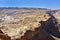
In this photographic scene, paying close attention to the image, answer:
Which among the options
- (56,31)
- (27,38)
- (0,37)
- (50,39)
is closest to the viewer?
(0,37)

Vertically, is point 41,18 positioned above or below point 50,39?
above

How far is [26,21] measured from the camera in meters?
38.0

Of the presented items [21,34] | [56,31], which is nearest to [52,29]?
[56,31]

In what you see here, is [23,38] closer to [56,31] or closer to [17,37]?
[17,37]

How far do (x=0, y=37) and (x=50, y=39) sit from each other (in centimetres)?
2347

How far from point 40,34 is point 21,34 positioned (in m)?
7.59

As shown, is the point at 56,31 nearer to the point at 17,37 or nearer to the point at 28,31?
the point at 28,31

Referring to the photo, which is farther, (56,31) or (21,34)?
(56,31)

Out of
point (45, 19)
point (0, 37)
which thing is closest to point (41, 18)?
point (45, 19)

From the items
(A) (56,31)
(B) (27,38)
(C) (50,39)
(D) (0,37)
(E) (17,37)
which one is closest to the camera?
(D) (0,37)

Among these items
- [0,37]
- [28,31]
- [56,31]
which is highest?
[0,37]

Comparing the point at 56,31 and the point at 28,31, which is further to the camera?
the point at 56,31

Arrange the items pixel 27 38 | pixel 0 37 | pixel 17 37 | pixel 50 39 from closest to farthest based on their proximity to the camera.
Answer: pixel 0 37, pixel 17 37, pixel 27 38, pixel 50 39

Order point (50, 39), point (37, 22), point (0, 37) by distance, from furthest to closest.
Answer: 1. point (50, 39)
2. point (37, 22)
3. point (0, 37)
